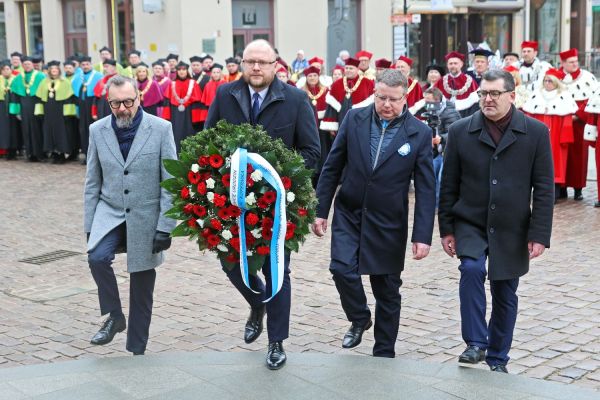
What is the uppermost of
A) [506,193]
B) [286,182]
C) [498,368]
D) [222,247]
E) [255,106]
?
[255,106]

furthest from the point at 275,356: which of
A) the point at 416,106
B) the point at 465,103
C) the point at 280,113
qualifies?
the point at 416,106

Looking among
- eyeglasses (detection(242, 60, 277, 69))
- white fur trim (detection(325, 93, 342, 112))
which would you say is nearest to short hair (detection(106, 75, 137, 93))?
eyeglasses (detection(242, 60, 277, 69))

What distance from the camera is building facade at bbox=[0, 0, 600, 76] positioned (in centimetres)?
2923

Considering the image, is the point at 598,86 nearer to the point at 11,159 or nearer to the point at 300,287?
the point at 300,287

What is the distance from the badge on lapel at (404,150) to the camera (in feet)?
20.0

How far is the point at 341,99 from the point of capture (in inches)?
626

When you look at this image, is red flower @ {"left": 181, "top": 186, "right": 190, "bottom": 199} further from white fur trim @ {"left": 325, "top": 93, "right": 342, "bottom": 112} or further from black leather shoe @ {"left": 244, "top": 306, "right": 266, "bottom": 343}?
white fur trim @ {"left": 325, "top": 93, "right": 342, "bottom": 112}

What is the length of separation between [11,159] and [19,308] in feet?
45.7

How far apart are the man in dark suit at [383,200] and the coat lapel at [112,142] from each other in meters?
1.48

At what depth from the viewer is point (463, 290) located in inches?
230

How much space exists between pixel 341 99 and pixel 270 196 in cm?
1039

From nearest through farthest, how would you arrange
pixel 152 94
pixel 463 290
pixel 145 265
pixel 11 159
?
1. pixel 463 290
2. pixel 145 265
3. pixel 152 94
4. pixel 11 159

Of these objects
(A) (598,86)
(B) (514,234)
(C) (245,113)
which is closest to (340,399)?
(B) (514,234)

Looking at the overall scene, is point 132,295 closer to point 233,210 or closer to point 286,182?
point 233,210
